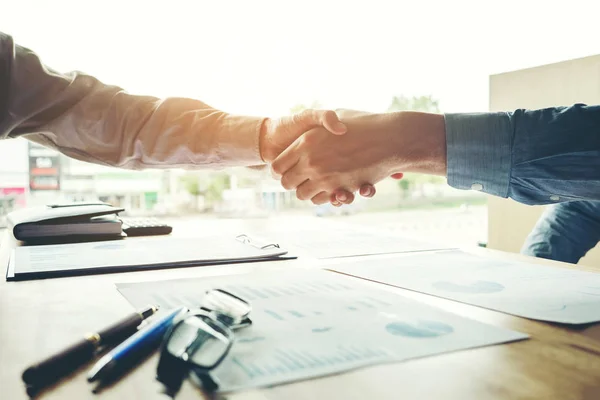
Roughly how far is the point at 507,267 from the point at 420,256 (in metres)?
0.14

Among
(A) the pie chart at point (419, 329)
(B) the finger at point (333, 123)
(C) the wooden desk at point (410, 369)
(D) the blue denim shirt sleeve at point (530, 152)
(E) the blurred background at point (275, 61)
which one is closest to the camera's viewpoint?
(C) the wooden desk at point (410, 369)

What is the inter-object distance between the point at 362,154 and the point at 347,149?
0.10ft

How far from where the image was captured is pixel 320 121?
1021 millimetres

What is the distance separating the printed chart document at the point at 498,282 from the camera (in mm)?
546

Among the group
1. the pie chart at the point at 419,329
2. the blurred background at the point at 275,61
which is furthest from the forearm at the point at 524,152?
the blurred background at the point at 275,61

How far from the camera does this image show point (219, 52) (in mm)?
2400

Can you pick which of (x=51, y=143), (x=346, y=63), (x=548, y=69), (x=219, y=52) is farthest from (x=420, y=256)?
(x=346, y=63)

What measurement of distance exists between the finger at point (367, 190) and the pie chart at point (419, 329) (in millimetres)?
537

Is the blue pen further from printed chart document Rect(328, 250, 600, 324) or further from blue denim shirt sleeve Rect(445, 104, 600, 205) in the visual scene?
blue denim shirt sleeve Rect(445, 104, 600, 205)

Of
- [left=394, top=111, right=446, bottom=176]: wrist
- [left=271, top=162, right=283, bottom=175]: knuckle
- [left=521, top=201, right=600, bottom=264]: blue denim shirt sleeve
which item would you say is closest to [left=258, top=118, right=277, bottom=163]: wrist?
[left=271, top=162, right=283, bottom=175]: knuckle

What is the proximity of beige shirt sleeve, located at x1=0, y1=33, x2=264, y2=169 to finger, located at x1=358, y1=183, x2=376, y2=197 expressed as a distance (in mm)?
267

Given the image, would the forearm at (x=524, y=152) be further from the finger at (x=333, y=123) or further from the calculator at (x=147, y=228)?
the calculator at (x=147, y=228)

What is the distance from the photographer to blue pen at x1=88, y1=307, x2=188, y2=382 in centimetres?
37

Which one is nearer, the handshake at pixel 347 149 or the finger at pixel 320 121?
the handshake at pixel 347 149
